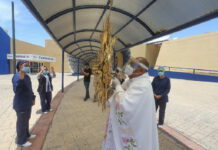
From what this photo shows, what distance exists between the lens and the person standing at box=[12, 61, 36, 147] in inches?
95.0

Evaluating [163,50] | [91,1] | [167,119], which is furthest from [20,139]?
[163,50]

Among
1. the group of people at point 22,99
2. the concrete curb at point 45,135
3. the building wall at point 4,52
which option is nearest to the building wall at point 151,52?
the building wall at point 4,52

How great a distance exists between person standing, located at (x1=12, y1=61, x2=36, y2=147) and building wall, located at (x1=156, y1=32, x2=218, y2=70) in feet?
76.7

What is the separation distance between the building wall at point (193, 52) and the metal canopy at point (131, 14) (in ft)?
65.5

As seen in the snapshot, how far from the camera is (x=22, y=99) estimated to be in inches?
100

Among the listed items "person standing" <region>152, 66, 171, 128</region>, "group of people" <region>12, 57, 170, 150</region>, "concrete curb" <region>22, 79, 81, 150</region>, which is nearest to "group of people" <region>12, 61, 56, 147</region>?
"concrete curb" <region>22, 79, 81, 150</region>

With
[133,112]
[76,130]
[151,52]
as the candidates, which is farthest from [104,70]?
[151,52]

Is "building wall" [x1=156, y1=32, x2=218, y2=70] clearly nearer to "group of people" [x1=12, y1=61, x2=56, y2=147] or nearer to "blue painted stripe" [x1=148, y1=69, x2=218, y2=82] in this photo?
"blue painted stripe" [x1=148, y1=69, x2=218, y2=82]

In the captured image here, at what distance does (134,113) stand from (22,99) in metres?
2.29

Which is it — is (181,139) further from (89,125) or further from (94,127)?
(89,125)

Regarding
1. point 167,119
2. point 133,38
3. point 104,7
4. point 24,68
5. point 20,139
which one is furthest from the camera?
point 133,38

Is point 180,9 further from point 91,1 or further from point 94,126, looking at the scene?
point 94,126

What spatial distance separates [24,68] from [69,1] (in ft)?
7.65

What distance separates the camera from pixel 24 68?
2396mm
